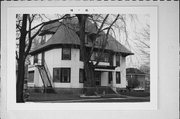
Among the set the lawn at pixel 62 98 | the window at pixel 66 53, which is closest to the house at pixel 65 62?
the window at pixel 66 53

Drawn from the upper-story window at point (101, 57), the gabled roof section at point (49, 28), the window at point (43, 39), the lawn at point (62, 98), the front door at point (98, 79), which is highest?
the gabled roof section at point (49, 28)

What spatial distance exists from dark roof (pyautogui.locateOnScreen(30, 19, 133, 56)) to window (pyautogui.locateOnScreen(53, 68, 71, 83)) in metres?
0.31

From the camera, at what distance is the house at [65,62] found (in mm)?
2900

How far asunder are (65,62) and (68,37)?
31cm

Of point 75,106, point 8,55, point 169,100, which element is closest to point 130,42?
point 169,100

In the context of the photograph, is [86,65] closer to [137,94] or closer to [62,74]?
[62,74]

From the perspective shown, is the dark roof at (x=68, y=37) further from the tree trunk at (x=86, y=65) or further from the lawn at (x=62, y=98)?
the lawn at (x=62, y=98)

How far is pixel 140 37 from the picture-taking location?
2.93 meters

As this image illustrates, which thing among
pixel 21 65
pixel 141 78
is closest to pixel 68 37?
pixel 21 65

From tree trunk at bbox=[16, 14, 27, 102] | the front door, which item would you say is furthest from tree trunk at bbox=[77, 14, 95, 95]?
tree trunk at bbox=[16, 14, 27, 102]

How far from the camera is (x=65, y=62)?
2906mm

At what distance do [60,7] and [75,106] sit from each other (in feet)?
4.04

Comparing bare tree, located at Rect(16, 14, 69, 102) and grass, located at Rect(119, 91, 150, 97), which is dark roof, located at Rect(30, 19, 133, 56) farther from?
grass, located at Rect(119, 91, 150, 97)

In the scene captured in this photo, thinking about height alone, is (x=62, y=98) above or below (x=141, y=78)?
below
